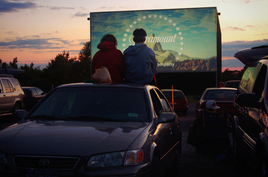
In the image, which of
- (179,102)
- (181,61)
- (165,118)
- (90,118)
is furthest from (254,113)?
(181,61)

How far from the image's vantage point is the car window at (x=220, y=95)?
1308 centimetres

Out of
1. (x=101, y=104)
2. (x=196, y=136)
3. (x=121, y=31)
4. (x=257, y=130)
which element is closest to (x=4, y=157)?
(x=101, y=104)

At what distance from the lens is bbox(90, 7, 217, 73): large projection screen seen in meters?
32.8

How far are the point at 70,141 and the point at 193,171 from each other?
3.25 meters

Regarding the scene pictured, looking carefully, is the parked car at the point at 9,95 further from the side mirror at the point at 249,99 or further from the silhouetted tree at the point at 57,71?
the silhouetted tree at the point at 57,71

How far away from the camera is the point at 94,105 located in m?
4.54

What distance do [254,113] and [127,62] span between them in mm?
2495

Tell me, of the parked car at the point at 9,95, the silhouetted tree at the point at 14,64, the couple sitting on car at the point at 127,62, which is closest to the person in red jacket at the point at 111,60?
the couple sitting on car at the point at 127,62

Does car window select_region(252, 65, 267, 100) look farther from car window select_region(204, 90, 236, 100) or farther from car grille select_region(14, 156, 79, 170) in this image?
car window select_region(204, 90, 236, 100)

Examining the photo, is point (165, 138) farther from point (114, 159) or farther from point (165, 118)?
point (114, 159)

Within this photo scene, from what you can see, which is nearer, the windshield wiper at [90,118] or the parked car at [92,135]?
the parked car at [92,135]

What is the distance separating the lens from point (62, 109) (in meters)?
4.90

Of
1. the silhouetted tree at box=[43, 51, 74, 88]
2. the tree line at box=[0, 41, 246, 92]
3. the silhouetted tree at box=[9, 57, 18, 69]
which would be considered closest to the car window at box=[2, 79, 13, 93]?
the tree line at box=[0, 41, 246, 92]

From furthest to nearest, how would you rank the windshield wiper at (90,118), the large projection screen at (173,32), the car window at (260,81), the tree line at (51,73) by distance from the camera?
the tree line at (51,73) → the large projection screen at (173,32) → the car window at (260,81) → the windshield wiper at (90,118)
